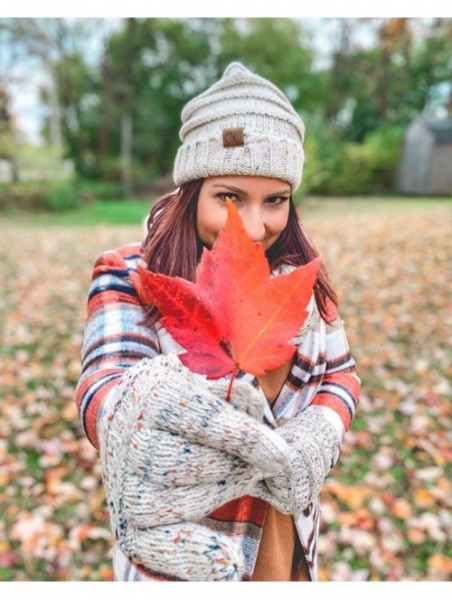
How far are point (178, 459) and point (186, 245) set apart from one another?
0.39 meters

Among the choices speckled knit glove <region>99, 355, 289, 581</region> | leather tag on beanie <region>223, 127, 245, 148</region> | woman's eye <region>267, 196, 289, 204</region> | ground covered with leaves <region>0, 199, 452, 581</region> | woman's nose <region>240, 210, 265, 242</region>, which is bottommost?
ground covered with leaves <region>0, 199, 452, 581</region>

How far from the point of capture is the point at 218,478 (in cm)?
47

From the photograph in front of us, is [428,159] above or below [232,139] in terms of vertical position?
below

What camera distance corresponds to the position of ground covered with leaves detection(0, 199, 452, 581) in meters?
1.62

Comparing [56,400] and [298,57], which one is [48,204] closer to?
[298,57]

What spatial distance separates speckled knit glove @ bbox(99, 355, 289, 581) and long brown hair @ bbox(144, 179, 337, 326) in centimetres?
28

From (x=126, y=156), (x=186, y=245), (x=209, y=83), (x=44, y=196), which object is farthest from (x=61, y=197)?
(x=186, y=245)

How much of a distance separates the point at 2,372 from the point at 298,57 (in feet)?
24.0

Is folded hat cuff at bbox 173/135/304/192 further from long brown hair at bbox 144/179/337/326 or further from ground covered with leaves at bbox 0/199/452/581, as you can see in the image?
ground covered with leaves at bbox 0/199/452/581

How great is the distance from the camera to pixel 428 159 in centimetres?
783

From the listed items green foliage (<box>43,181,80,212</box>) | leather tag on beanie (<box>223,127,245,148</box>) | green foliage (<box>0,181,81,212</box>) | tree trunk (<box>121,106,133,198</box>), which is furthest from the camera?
green foliage (<box>43,181,80,212</box>)

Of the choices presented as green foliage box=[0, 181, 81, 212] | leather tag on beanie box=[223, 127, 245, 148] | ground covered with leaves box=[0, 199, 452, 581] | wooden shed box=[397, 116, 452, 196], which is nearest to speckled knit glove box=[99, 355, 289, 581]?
leather tag on beanie box=[223, 127, 245, 148]

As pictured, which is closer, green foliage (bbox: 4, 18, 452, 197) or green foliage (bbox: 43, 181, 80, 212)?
green foliage (bbox: 4, 18, 452, 197)

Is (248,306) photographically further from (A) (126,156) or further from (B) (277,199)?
(A) (126,156)
